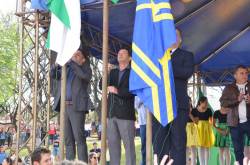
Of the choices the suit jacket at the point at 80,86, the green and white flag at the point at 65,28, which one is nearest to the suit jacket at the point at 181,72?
the green and white flag at the point at 65,28

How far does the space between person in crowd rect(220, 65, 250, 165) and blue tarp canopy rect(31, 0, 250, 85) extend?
1.77 metres

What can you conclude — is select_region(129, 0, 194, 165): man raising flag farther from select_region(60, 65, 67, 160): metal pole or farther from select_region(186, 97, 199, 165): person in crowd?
select_region(186, 97, 199, 165): person in crowd

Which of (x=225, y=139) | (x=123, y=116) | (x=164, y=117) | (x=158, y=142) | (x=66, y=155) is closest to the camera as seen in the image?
(x=164, y=117)

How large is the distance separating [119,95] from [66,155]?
113cm

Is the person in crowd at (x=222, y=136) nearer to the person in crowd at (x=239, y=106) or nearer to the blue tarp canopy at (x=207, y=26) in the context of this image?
the blue tarp canopy at (x=207, y=26)

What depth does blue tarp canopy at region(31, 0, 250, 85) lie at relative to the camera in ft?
23.7

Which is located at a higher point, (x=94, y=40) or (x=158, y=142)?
(x=94, y=40)

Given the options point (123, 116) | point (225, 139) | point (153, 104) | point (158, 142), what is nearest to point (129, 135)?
point (123, 116)

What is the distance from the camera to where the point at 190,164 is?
826 cm

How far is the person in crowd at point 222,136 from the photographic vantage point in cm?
823

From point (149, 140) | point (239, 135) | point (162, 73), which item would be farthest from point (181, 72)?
point (239, 135)

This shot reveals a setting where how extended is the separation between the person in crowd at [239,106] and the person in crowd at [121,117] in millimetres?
1606

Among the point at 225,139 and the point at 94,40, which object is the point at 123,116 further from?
the point at 225,139

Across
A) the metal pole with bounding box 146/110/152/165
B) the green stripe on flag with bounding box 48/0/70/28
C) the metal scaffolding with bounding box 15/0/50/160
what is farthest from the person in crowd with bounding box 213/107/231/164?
the green stripe on flag with bounding box 48/0/70/28
